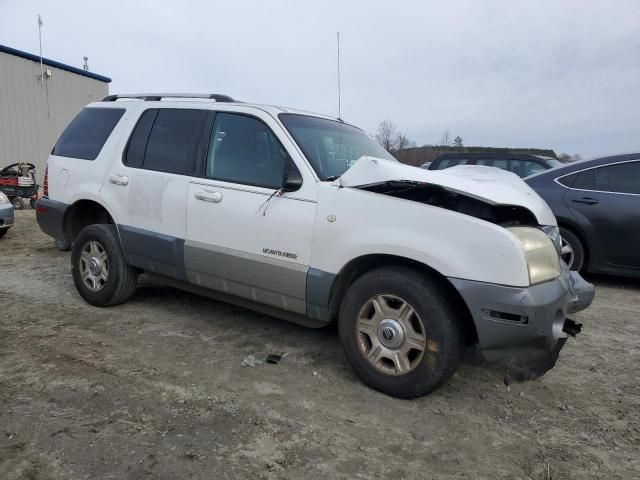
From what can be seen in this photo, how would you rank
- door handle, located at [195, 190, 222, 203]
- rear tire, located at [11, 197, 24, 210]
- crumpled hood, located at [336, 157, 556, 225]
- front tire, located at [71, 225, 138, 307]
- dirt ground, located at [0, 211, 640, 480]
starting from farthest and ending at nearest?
rear tire, located at [11, 197, 24, 210], front tire, located at [71, 225, 138, 307], door handle, located at [195, 190, 222, 203], crumpled hood, located at [336, 157, 556, 225], dirt ground, located at [0, 211, 640, 480]

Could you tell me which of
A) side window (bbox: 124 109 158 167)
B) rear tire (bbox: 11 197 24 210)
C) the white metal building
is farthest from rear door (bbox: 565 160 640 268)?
the white metal building

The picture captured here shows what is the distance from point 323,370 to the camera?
3.47 metres

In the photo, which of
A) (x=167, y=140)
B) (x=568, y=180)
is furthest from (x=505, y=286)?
(x=568, y=180)

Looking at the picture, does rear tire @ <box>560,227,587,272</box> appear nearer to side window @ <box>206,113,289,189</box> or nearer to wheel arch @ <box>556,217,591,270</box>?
wheel arch @ <box>556,217,591,270</box>

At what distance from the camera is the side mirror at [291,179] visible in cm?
337

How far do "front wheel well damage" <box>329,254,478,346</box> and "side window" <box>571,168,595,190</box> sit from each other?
12.8ft

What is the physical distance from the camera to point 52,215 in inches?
195

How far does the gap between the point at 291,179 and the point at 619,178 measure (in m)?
4.52

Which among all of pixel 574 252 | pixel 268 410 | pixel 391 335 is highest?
pixel 574 252

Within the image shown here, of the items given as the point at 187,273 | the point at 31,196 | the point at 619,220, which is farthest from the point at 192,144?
the point at 31,196

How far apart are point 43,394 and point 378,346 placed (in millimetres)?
2080

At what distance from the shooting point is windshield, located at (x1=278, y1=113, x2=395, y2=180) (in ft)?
11.6

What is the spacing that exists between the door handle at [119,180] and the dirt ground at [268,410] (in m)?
1.21

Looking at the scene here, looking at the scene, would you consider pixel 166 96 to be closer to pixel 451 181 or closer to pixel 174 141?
pixel 174 141
